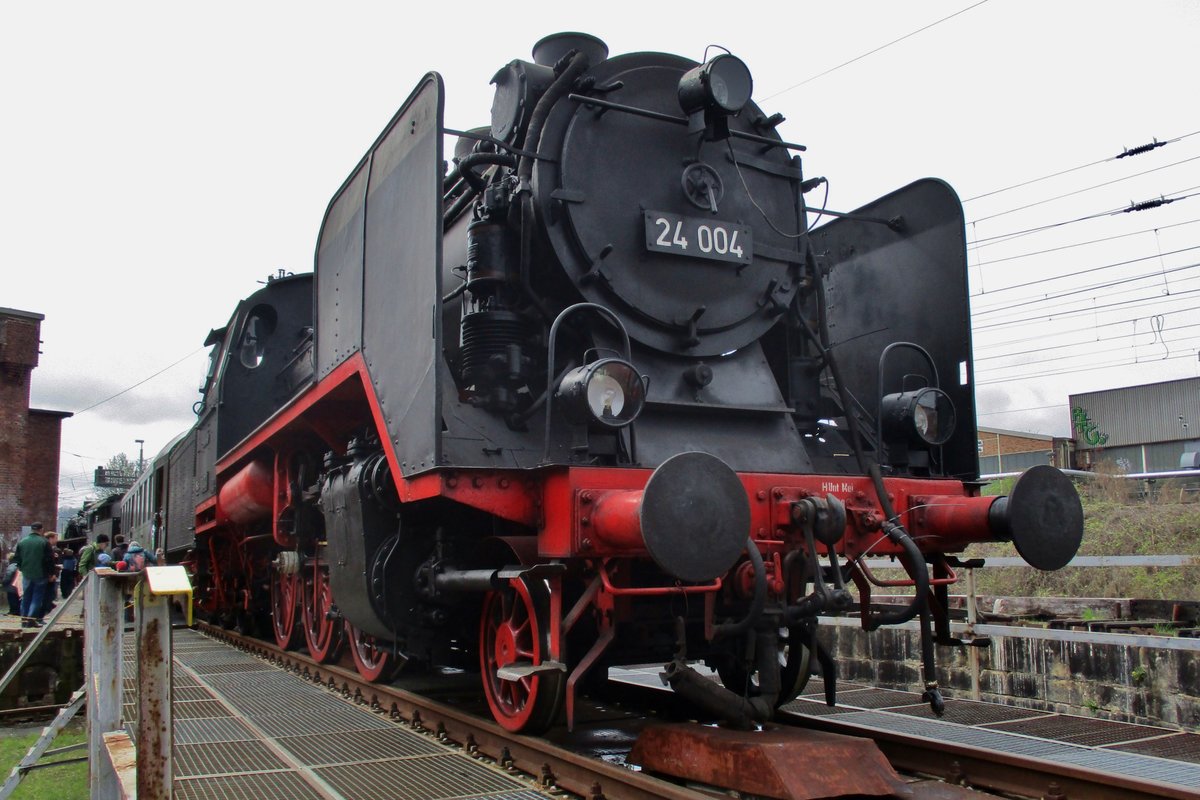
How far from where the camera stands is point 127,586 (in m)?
3.21

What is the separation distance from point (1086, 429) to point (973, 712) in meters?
29.4

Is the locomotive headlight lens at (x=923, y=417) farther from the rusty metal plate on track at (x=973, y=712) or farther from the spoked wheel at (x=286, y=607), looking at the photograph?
the spoked wheel at (x=286, y=607)

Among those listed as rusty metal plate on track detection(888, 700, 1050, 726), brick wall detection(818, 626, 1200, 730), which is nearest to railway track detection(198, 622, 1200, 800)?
rusty metal plate on track detection(888, 700, 1050, 726)

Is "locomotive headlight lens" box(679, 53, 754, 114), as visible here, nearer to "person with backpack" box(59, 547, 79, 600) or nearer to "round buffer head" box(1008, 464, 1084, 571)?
"round buffer head" box(1008, 464, 1084, 571)

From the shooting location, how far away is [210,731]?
15.6 ft

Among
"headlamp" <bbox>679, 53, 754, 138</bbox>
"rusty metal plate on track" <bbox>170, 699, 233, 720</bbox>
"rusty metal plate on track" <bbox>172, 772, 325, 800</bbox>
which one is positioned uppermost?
"headlamp" <bbox>679, 53, 754, 138</bbox>

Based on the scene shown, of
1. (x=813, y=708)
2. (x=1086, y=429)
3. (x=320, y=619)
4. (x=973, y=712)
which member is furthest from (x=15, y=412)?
(x=1086, y=429)

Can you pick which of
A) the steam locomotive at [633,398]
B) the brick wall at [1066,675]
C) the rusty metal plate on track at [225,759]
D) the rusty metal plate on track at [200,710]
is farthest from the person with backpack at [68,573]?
the brick wall at [1066,675]

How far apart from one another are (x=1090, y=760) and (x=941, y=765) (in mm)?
779

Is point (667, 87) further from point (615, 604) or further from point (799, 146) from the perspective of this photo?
point (615, 604)

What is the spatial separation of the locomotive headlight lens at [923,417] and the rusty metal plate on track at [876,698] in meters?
1.82

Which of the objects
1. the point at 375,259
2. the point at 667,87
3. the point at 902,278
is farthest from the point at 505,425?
the point at 902,278

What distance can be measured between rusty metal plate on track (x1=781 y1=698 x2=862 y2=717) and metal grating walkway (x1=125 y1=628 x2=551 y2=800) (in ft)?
6.86

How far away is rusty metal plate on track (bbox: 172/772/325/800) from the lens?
11.7ft
